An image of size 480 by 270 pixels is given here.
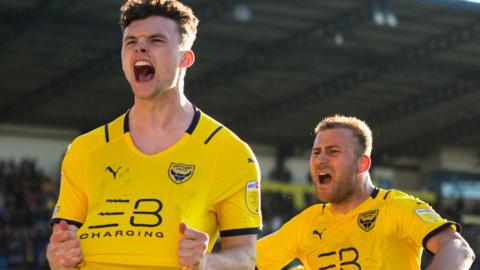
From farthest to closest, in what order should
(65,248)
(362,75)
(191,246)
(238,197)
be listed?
1. (362,75)
2. (238,197)
3. (65,248)
4. (191,246)

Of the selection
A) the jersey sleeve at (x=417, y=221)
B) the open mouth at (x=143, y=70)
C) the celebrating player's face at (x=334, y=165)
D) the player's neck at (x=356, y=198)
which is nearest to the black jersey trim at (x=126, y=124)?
the open mouth at (x=143, y=70)

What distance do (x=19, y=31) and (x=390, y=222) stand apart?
1997 centimetres

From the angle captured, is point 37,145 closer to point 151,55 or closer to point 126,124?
point 126,124

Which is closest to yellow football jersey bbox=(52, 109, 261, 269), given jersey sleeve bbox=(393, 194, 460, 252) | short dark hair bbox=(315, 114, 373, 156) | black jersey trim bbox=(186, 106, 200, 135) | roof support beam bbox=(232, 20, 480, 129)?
black jersey trim bbox=(186, 106, 200, 135)

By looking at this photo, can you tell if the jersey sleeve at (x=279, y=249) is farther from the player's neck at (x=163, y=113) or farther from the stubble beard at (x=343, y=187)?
the player's neck at (x=163, y=113)

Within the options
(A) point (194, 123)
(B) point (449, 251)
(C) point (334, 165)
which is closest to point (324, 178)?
(C) point (334, 165)

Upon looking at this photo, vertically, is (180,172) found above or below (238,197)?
above

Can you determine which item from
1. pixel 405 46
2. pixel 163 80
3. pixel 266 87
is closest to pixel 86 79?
pixel 266 87

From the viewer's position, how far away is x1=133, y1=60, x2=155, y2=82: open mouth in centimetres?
374

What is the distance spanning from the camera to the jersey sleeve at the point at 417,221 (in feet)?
19.1

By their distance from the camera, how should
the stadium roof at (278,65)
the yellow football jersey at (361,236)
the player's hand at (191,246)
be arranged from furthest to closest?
1. the stadium roof at (278,65)
2. the yellow football jersey at (361,236)
3. the player's hand at (191,246)

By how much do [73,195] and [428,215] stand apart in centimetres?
276

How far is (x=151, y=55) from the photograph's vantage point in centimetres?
375

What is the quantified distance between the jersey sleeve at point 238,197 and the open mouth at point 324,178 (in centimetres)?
270
